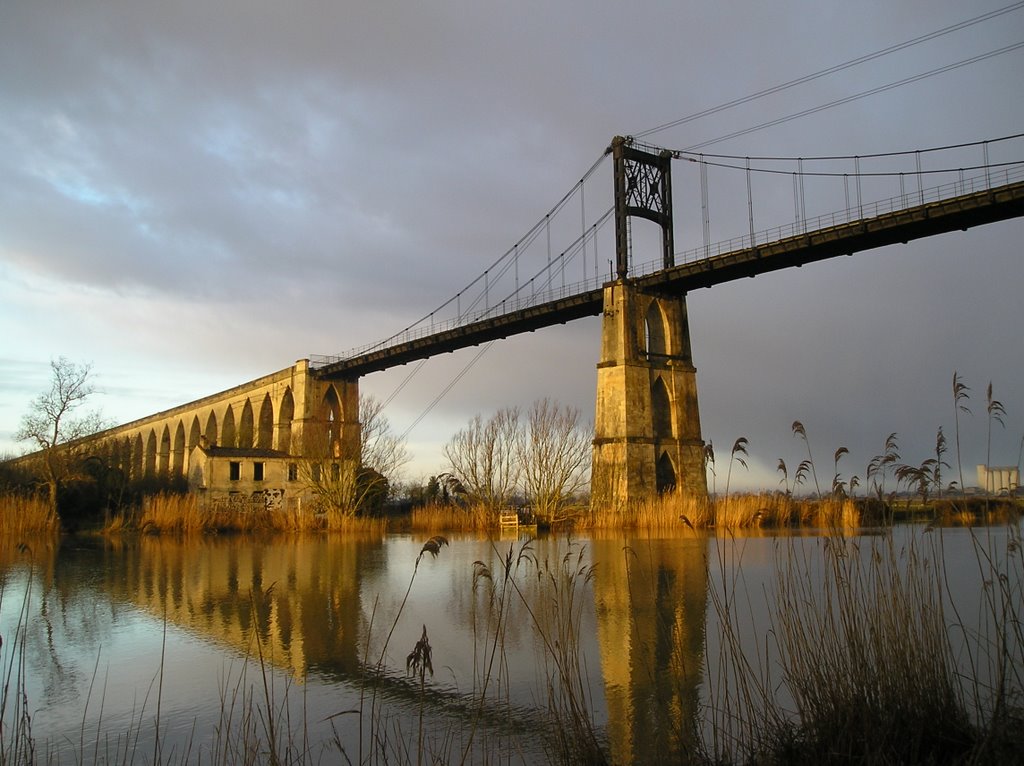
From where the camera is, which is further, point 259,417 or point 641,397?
point 259,417

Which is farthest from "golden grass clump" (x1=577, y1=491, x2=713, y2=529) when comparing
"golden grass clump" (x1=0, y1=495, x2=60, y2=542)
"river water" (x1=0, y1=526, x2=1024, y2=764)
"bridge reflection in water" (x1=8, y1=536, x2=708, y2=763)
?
"golden grass clump" (x1=0, y1=495, x2=60, y2=542)

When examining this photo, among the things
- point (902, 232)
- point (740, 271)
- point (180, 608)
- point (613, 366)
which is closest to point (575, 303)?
point (613, 366)

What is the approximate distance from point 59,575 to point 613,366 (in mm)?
19740

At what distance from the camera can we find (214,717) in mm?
5598

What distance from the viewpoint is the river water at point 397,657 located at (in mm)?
4809

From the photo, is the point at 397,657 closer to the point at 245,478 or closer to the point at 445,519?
the point at 445,519

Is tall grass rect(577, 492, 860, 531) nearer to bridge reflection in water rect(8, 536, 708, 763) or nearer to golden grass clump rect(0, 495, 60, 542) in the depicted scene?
bridge reflection in water rect(8, 536, 708, 763)

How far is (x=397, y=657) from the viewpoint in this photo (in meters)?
7.47

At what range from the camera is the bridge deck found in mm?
23359

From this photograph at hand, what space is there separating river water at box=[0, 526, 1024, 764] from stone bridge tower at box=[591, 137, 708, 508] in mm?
13869

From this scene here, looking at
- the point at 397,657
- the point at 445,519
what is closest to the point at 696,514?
the point at 445,519

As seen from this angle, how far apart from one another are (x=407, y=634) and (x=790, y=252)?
2197 cm

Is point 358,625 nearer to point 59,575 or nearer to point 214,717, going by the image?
point 214,717

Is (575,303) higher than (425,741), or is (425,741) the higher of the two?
(575,303)
